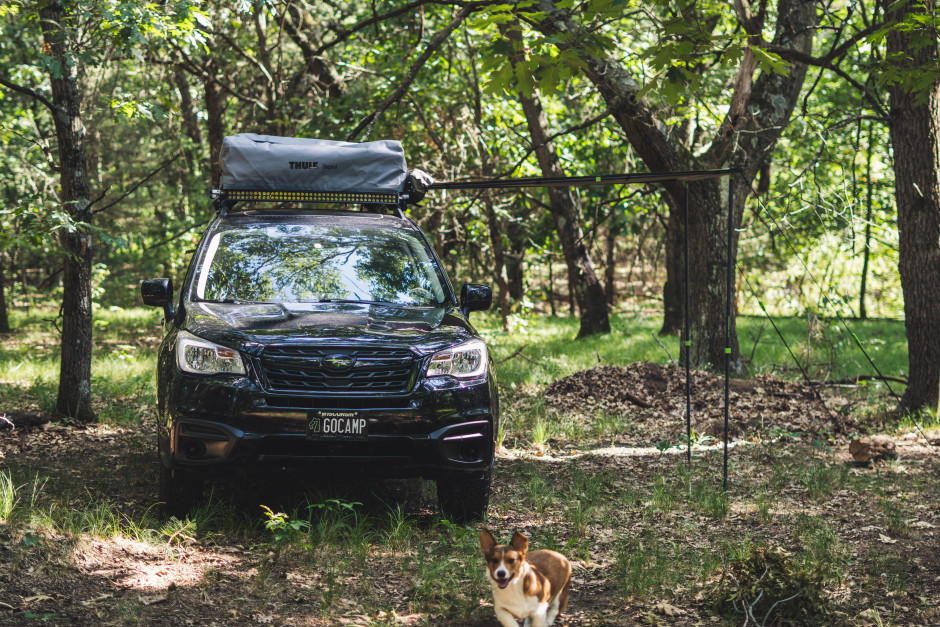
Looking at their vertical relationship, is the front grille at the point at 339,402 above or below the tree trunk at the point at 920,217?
below

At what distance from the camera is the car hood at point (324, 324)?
5.11 m

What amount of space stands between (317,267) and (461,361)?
1.48 m

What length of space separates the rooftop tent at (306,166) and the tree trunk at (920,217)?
16.8ft

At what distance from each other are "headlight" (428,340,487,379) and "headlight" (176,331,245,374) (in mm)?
1132

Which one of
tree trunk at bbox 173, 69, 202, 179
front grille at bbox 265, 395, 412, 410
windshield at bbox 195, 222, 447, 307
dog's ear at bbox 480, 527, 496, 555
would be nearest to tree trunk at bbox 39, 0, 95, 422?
windshield at bbox 195, 222, 447, 307

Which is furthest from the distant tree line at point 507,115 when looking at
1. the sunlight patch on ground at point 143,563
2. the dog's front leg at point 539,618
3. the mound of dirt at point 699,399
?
the dog's front leg at point 539,618

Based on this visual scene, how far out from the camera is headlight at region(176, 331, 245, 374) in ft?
16.4

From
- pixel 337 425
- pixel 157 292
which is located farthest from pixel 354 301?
pixel 157 292

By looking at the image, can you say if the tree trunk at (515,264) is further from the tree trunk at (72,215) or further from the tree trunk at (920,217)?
the tree trunk at (72,215)

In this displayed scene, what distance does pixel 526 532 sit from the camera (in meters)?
5.61

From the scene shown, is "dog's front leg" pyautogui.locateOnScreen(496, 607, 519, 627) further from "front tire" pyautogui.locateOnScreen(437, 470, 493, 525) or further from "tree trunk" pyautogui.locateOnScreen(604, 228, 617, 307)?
"tree trunk" pyautogui.locateOnScreen(604, 228, 617, 307)

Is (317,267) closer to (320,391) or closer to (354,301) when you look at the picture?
(354,301)

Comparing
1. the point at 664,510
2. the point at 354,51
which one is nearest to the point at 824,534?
the point at 664,510

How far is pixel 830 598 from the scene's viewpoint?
4508 millimetres
